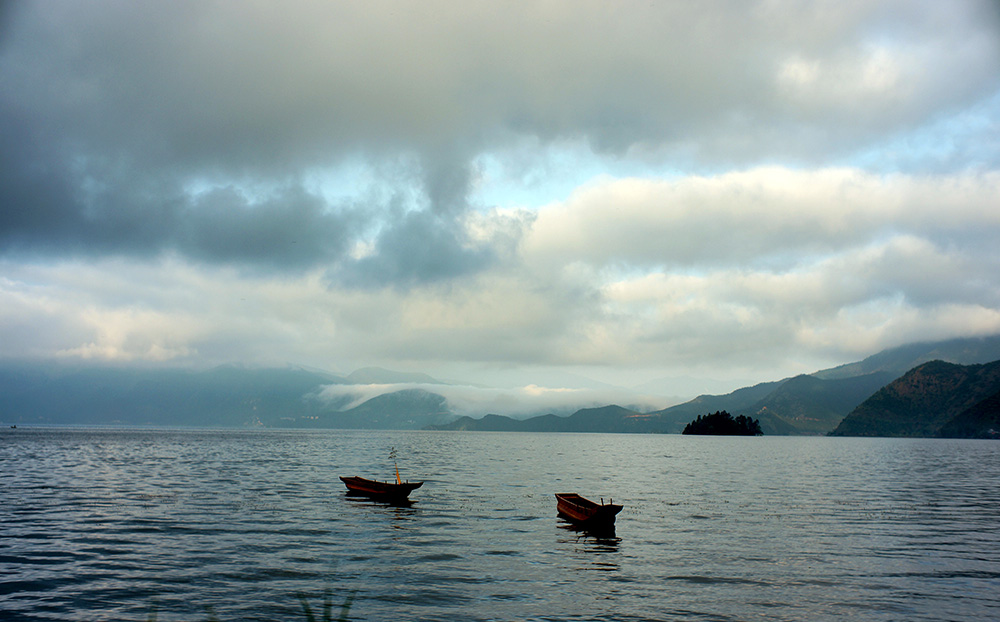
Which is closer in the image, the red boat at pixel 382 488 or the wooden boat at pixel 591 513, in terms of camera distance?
the wooden boat at pixel 591 513

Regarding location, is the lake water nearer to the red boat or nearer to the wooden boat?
the wooden boat

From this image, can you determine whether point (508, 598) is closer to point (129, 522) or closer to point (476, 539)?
point (476, 539)

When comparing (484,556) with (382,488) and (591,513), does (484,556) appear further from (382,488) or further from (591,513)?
(382,488)

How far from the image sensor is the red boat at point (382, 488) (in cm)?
6419

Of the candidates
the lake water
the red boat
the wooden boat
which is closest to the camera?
the lake water

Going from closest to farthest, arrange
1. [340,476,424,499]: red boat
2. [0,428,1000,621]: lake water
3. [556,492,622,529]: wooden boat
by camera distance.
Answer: [0,428,1000,621]: lake water
[556,492,622,529]: wooden boat
[340,476,424,499]: red boat

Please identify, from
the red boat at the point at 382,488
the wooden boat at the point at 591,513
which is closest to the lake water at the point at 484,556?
the wooden boat at the point at 591,513

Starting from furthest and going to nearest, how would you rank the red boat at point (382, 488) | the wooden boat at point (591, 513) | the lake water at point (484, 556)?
1. the red boat at point (382, 488)
2. the wooden boat at point (591, 513)
3. the lake water at point (484, 556)

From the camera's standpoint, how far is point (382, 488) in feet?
216

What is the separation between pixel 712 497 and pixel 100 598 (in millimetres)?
62186

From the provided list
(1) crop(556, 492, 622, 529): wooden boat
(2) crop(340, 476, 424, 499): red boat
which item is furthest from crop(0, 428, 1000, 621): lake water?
(2) crop(340, 476, 424, 499): red boat

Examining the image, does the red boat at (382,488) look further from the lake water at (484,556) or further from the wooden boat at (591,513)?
the wooden boat at (591,513)

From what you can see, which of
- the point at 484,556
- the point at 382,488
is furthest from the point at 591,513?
the point at 382,488

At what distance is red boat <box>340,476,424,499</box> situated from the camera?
2527 inches
